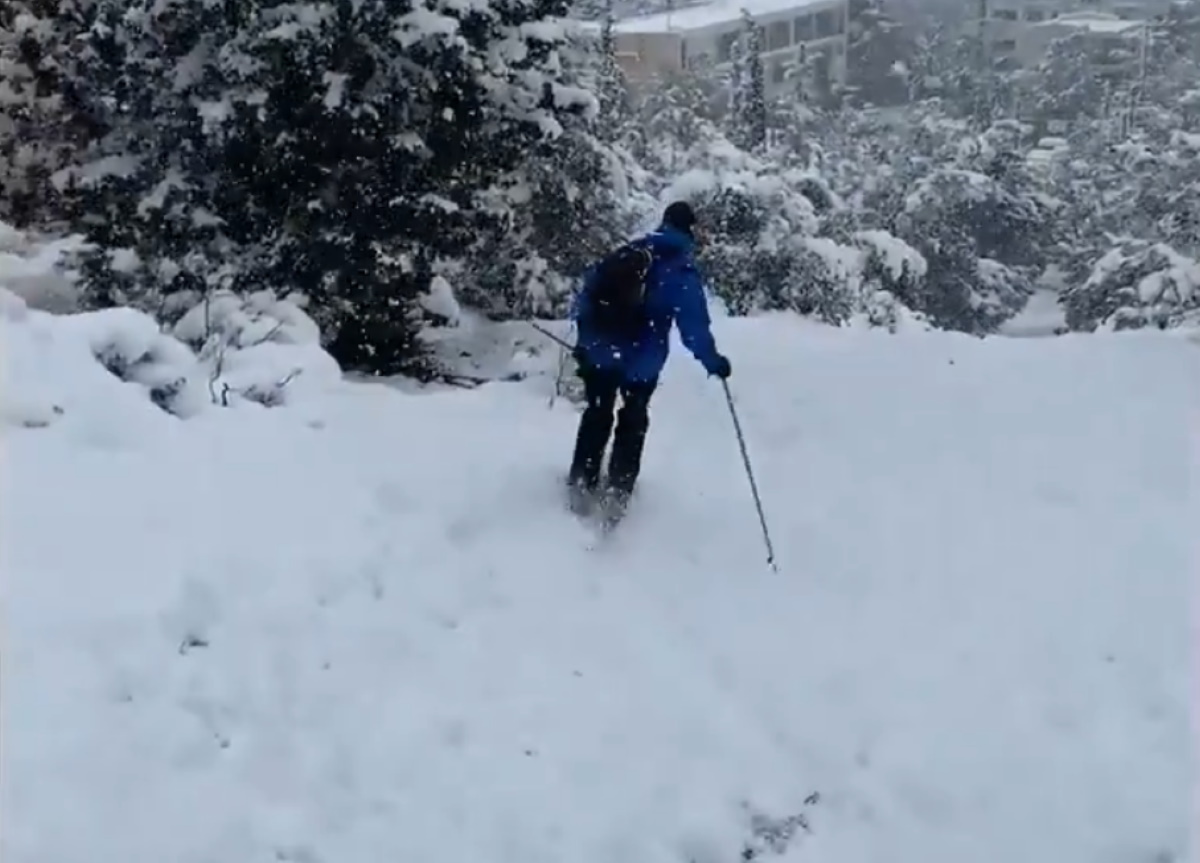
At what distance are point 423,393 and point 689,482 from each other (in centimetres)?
206

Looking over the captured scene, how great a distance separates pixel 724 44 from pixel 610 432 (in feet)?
143

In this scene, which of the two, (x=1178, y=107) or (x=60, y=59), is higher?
(x=60, y=59)

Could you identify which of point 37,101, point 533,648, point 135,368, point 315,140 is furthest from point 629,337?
point 37,101

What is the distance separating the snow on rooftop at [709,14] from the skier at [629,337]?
38.3 metres

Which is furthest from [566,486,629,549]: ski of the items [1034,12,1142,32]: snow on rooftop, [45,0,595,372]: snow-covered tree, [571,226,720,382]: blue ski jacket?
[1034,12,1142,32]: snow on rooftop

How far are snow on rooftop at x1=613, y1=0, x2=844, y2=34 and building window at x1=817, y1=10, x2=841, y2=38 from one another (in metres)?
0.32

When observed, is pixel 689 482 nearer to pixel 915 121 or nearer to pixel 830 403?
pixel 830 403

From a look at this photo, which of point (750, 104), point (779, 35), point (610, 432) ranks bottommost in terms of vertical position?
point (779, 35)

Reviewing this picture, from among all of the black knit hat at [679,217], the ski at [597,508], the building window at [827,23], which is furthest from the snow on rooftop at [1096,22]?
the ski at [597,508]

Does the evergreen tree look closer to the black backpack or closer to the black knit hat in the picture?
the black knit hat

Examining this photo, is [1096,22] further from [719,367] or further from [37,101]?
[719,367]

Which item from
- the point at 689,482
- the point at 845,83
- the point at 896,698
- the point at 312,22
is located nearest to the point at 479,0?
the point at 312,22

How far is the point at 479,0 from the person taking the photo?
1012 centimetres

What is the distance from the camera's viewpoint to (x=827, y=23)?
53438 millimetres
